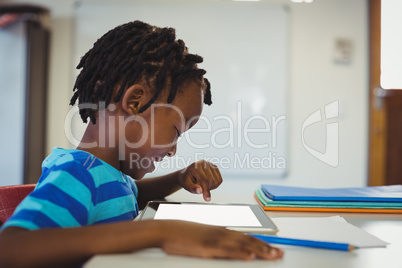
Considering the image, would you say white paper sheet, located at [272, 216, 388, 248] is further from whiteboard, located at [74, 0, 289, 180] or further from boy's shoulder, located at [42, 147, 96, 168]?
whiteboard, located at [74, 0, 289, 180]

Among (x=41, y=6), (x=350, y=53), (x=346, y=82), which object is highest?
(x=41, y=6)

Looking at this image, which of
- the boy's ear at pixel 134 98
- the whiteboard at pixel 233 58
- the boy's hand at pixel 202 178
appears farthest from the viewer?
the whiteboard at pixel 233 58

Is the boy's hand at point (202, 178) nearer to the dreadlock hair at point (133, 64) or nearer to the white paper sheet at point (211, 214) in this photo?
the white paper sheet at point (211, 214)

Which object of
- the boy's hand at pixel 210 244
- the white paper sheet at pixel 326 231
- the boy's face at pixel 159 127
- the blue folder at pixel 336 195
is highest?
the boy's face at pixel 159 127

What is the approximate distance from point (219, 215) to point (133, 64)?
318 millimetres

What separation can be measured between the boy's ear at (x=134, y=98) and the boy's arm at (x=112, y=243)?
31cm

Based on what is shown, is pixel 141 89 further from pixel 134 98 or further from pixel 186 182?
pixel 186 182

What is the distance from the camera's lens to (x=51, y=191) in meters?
0.44

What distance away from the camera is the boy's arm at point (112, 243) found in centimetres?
38

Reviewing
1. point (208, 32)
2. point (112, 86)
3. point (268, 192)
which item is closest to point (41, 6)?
point (208, 32)

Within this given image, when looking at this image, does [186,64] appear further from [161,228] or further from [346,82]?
[346,82]

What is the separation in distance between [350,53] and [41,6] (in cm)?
196

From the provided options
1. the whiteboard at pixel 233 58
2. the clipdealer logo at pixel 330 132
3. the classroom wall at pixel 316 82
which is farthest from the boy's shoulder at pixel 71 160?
the clipdealer logo at pixel 330 132

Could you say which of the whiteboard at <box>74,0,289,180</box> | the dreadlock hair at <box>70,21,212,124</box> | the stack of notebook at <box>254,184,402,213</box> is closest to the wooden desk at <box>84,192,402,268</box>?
the stack of notebook at <box>254,184,402,213</box>
